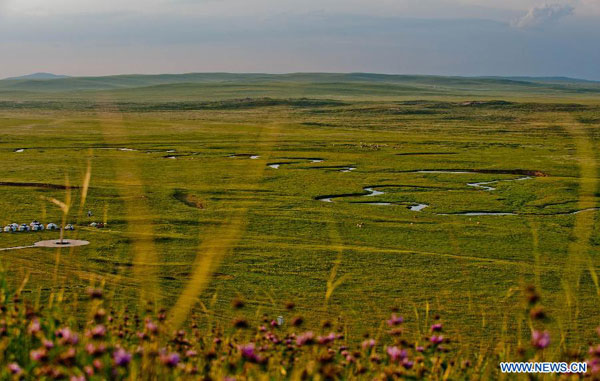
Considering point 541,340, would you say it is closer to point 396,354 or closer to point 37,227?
point 396,354

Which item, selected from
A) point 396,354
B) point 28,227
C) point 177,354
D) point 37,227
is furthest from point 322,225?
point 177,354

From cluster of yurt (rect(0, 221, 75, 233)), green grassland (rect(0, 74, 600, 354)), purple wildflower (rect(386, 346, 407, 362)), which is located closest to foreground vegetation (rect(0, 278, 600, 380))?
purple wildflower (rect(386, 346, 407, 362))

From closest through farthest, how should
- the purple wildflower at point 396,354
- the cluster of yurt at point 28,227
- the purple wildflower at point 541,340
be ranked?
the purple wildflower at point 541,340
the purple wildflower at point 396,354
the cluster of yurt at point 28,227

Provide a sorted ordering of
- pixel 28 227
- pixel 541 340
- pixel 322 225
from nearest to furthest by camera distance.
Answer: pixel 541 340, pixel 28 227, pixel 322 225


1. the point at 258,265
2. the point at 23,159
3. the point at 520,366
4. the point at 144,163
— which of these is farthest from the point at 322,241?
the point at 23,159

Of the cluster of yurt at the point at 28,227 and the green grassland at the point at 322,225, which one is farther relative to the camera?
the cluster of yurt at the point at 28,227

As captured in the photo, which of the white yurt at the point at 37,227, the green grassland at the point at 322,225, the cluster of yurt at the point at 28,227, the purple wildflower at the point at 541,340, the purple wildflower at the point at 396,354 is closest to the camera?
the purple wildflower at the point at 541,340

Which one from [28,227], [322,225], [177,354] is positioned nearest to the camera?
[177,354]

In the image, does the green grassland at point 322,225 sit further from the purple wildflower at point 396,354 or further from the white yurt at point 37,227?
the purple wildflower at point 396,354

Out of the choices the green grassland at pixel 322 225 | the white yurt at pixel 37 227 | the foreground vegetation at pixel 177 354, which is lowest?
the green grassland at pixel 322 225

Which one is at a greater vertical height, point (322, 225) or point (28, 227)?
point (28, 227)

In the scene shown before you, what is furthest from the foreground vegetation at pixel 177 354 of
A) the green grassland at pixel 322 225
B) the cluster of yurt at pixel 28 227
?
the cluster of yurt at pixel 28 227

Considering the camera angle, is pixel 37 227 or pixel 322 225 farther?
pixel 322 225

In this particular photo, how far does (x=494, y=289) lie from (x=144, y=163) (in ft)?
101
